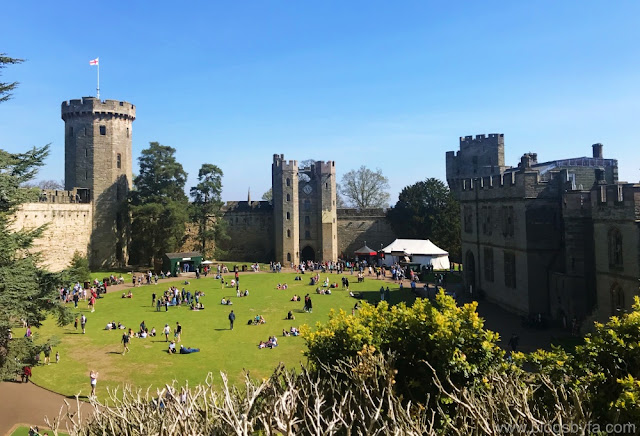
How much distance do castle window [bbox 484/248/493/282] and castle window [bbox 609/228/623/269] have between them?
1121 cm

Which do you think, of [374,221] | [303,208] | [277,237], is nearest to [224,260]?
[277,237]

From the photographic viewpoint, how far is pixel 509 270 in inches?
1196

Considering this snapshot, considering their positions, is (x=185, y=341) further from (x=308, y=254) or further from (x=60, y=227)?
(x=308, y=254)

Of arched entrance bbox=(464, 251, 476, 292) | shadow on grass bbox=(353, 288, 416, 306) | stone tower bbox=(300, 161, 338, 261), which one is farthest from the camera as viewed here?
stone tower bbox=(300, 161, 338, 261)

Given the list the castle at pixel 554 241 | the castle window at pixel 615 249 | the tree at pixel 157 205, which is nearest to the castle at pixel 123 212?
the tree at pixel 157 205

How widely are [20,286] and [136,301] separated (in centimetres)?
1922

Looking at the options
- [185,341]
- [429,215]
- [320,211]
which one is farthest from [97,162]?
[429,215]

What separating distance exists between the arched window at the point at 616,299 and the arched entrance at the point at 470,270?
13.8 meters

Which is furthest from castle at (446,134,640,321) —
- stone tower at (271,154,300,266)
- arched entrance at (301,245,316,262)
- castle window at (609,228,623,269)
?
arched entrance at (301,245,316,262)

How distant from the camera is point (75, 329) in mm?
26016

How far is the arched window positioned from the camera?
21281 mm

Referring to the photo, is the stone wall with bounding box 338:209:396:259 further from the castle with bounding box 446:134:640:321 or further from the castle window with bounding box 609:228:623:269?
the castle window with bounding box 609:228:623:269

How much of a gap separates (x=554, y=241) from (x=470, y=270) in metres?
9.64

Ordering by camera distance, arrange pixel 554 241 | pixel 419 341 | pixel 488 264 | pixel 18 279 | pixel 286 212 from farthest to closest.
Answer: pixel 286 212 < pixel 488 264 < pixel 554 241 < pixel 18 279 < pixel 419 341
